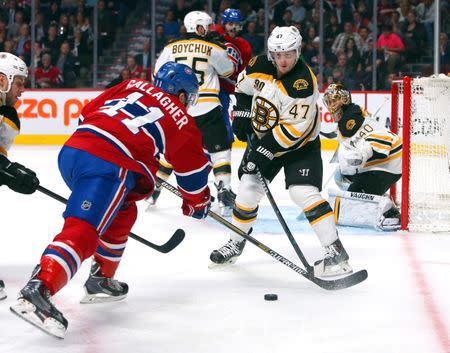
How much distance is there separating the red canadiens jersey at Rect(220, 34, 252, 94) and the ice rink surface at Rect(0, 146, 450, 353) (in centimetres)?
117

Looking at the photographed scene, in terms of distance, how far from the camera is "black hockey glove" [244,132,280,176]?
13.3 feet

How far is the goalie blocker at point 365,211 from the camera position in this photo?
17.3 ft

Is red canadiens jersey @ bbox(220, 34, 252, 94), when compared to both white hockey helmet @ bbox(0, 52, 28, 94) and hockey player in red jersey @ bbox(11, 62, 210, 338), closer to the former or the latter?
white hockey helmet @ bbox(0, 52, 28, 94)

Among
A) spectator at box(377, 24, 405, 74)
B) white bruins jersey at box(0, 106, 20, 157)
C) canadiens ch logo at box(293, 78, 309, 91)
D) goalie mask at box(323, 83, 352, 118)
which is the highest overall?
spectator at box(377, 24, 405, 74)

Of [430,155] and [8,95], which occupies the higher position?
[8,95]

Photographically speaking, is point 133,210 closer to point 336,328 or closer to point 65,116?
point 336,328

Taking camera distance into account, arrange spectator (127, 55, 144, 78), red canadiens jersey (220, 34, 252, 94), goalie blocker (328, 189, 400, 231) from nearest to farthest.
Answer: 1. goalie blocker (328, 189, 400, 231)
2. red canadiens jersey (220, 34, 252, 94)
3. spectator (127, 55, 144, 78)

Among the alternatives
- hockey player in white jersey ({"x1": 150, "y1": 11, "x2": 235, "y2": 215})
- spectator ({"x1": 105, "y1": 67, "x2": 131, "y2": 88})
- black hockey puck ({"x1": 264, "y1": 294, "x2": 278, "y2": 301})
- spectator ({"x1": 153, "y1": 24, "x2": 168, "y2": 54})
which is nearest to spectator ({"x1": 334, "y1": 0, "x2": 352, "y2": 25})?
spectator ({"x1": 153, "y1": 24, "x2": 168, "y2": 54})

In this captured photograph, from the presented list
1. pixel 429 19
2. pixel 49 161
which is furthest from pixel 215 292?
pixel 429 19

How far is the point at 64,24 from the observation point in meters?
11.3

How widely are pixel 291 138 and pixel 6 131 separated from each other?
1136mm

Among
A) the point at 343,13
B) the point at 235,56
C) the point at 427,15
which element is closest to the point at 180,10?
the point at 343,13

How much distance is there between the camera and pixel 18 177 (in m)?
3.45

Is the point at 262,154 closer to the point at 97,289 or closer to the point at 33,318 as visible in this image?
the point at 97,289
